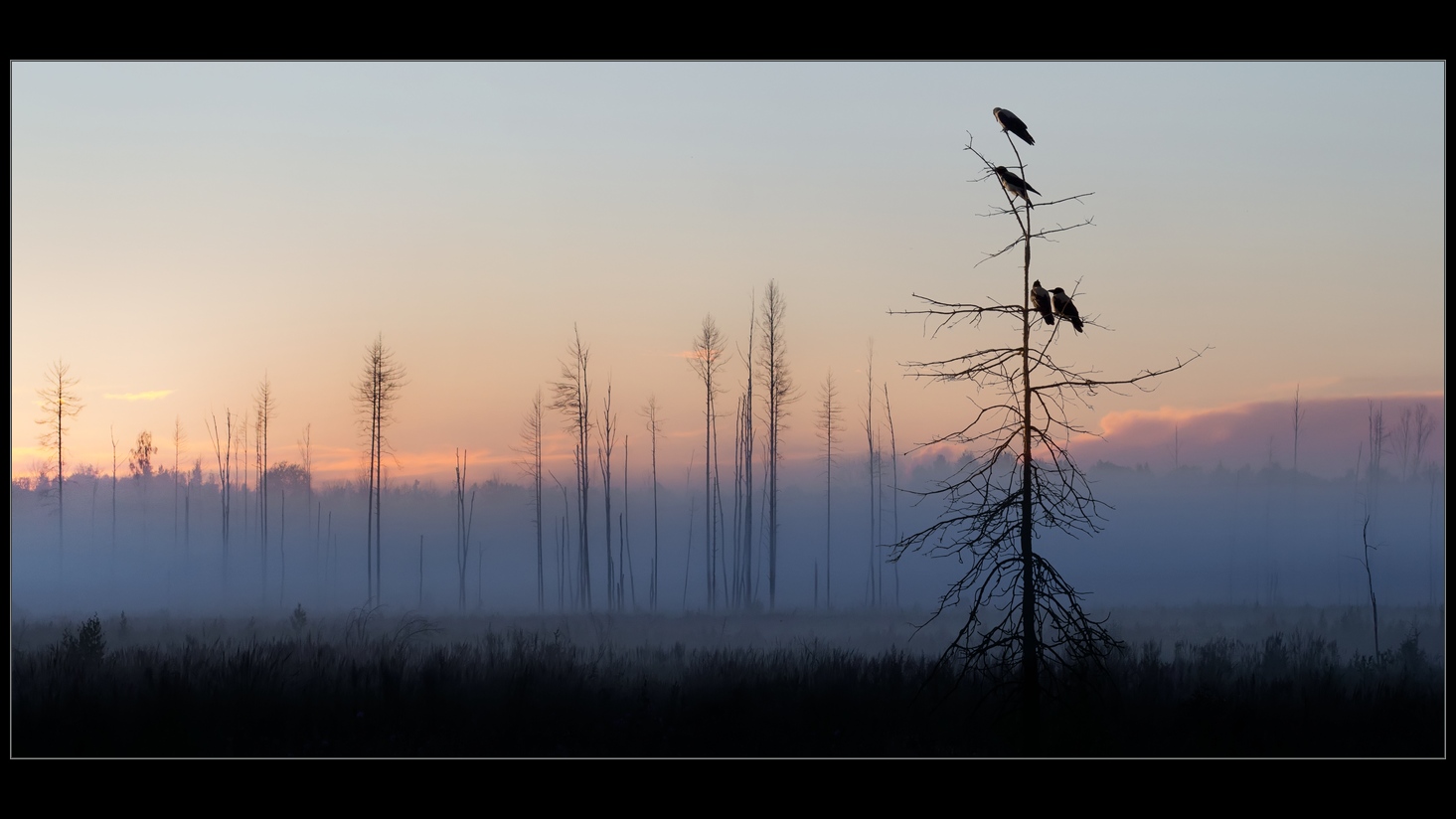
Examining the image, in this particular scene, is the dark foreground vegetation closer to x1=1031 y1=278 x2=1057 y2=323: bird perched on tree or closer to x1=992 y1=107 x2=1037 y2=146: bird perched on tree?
x1=1031 y1=278 x2=1057 y2=323: bird perched on tree

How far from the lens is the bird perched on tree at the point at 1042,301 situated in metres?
8.95

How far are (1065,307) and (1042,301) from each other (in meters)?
0.20

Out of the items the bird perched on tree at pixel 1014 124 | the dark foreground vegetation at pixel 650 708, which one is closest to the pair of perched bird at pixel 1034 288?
the bird perched on tree at pixel 1014 124

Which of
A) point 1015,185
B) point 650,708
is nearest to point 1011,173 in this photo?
point 1015,185

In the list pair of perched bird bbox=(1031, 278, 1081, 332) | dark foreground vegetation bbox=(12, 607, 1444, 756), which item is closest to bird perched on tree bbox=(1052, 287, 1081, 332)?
pair of perched bird bbox=(1031, 278, 1081, 332)

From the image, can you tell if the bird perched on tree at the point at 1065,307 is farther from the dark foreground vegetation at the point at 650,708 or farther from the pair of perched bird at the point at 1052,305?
the dark foreground vegetation at the point at 650,708

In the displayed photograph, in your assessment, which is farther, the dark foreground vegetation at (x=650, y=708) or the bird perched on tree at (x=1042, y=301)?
the dark foreground vegetation at (x=650, y=708)

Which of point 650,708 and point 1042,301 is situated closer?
point 1042,301

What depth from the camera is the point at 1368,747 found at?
34.5ft

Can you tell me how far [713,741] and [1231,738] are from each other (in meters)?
4.63

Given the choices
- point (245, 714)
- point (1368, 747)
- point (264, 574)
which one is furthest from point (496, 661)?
point (264, 574)

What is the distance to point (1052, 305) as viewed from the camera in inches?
355

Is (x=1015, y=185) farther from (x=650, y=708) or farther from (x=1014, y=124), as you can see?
(x=650, y=708)

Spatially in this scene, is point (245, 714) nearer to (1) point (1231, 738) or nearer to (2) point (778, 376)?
(1) point (1231, 738)
